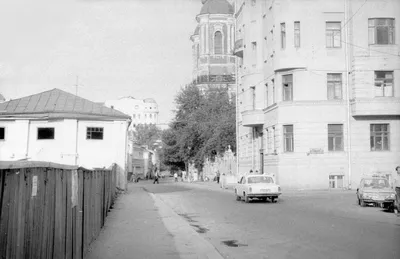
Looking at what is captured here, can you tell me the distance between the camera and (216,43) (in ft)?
327

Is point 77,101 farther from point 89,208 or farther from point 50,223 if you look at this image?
point 50,223

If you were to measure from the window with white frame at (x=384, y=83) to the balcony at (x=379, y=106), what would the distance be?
83cm

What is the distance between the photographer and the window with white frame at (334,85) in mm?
38656

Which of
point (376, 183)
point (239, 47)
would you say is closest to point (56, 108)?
point (239, 47)

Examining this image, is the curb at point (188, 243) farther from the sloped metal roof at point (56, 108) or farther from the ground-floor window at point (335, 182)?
the ground-floor window at point (335, 182)

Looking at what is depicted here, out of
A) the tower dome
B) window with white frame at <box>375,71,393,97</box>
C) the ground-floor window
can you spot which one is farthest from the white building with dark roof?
the tower dome

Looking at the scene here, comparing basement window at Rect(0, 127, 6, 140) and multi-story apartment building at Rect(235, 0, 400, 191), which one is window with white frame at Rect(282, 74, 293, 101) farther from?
basement window at Rect(0, 127, 6, 140)

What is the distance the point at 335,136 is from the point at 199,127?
31.7 metres

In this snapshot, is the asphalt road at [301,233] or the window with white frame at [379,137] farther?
the window with white frame at [379,137]

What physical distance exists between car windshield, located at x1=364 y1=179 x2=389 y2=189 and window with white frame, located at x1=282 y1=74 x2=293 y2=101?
56.3 ft

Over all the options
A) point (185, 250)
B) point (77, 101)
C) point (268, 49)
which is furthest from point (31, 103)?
point (185, 250)

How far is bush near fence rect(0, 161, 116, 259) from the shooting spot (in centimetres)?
437

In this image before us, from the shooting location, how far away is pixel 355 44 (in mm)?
38188

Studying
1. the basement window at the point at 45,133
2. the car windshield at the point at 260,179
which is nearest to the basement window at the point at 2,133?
the basement window at the point at 45,133
